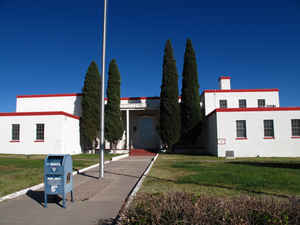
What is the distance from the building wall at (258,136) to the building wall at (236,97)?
7.43m

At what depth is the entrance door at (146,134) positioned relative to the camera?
2820 centimetres

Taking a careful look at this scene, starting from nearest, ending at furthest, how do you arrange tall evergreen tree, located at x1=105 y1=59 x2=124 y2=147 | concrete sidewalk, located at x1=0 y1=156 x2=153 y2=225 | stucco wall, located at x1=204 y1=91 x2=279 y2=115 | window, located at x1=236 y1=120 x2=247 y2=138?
concrete sidewalk, located at x1=0 y1=156 x2=153 y2=225 → window, located at x1=236 y1=120 x2=247 y2=138 → tall evergreen tree, located at x1=105 y1=59 x2=124 y2=147 → stucco wall, located at x1=204 y1=91 x2=279 y2=115

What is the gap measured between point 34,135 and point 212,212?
20.9m

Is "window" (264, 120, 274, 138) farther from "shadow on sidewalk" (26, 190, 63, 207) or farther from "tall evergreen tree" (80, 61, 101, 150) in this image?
"shadow on sidewalk" (26, 190, 63, 207)

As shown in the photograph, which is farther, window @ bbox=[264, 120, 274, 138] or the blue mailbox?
window @ bbox=[264, 120, 274, 138]

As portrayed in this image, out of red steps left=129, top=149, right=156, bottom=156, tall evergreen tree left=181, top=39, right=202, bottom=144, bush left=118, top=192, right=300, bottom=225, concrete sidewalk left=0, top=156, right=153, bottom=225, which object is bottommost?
red steps left=129, top=149, right=156, bottom=156

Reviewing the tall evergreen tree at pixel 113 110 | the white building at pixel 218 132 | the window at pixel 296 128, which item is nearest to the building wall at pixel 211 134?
the white building at pixel 218 132

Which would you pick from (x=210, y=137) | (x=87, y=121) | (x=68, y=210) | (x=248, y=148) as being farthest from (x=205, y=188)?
(x=87, y=121)

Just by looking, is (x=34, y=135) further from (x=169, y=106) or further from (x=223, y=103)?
(x=223, y=103)

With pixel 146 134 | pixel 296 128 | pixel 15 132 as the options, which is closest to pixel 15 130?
pixel 15 132

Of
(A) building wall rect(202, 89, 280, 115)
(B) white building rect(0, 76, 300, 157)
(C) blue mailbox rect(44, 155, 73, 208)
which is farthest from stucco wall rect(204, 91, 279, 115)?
(C) blue mailbox rect(44, 155, 73, 208)

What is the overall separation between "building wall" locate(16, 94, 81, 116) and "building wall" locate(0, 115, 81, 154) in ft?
21.7

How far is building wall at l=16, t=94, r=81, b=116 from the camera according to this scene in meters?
28.3

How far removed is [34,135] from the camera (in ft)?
69.9
